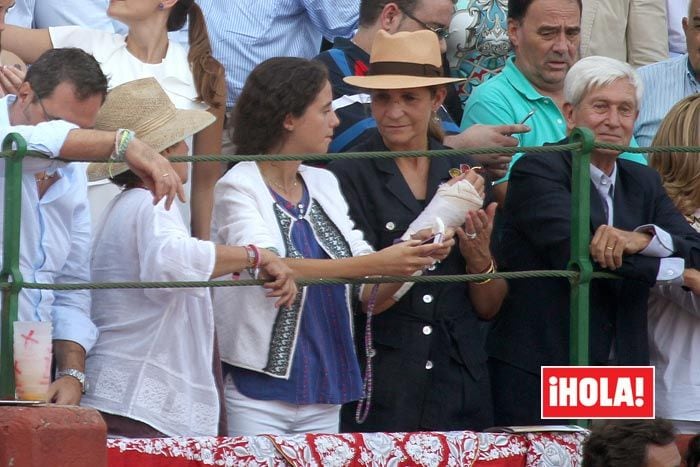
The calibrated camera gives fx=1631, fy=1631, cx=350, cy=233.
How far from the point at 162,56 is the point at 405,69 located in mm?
1141

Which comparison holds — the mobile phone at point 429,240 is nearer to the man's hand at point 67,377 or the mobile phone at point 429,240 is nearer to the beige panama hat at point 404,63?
the beige panama hat at point 404,63

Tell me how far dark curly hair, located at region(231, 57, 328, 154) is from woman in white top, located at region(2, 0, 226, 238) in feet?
3.35

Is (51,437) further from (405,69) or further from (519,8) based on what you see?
(519,8)

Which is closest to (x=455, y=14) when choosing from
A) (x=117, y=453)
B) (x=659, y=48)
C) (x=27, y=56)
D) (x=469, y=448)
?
(x=659, y=48)

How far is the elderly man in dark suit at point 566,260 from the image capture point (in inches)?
231

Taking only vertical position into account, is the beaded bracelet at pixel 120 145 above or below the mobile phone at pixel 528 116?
below

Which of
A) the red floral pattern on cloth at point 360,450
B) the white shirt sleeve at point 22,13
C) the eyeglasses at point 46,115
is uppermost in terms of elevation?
the white shirt sleeve at point 22,13

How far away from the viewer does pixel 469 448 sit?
222 inches

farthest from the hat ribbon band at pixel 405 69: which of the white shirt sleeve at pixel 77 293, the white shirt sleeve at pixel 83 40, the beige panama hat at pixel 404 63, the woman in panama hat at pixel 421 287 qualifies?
the white shirt sleeve at pixel 77 293

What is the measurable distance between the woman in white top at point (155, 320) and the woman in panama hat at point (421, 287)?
61 cm

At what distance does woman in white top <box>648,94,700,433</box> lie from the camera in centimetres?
605

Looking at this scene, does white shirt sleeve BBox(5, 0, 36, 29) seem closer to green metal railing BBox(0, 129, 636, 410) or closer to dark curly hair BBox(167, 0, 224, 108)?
dark curly hair BBox(167, 0, 224, 108)

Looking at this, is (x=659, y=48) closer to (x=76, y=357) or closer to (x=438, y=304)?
(x=438, y=304)

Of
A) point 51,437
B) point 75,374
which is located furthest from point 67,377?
point 51,437
